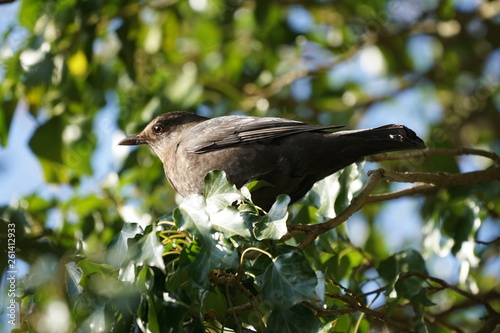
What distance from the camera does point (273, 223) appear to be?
3.11m

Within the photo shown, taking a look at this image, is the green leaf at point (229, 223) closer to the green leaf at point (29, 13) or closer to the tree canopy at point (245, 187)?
the tree canopy at point (245, 187)

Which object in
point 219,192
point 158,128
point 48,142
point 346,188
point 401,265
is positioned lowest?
point 48,142

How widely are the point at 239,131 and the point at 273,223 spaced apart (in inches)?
71.9

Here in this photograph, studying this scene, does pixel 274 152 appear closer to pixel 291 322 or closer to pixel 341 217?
pixel 341 217

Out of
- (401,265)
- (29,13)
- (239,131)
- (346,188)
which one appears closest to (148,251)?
(346,188)

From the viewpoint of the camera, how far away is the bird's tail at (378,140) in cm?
411

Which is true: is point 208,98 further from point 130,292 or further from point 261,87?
point 130,292

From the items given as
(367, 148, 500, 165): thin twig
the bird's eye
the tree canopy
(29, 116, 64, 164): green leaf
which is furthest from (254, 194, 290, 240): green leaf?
(29, 116, 64, 164): green leaf

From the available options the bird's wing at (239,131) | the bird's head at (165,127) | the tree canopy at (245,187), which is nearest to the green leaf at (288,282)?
the tree canopy at (245,187)

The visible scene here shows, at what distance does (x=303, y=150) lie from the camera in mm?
4562

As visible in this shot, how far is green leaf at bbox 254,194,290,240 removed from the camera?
3068 millimetres

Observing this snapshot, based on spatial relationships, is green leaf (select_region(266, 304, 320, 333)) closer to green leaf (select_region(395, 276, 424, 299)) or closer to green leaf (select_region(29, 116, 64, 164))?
green leaf (select_region(395, 276, 424, 299))

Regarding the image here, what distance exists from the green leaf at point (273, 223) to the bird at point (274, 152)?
1.08 metres

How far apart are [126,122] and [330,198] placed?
3.20m
